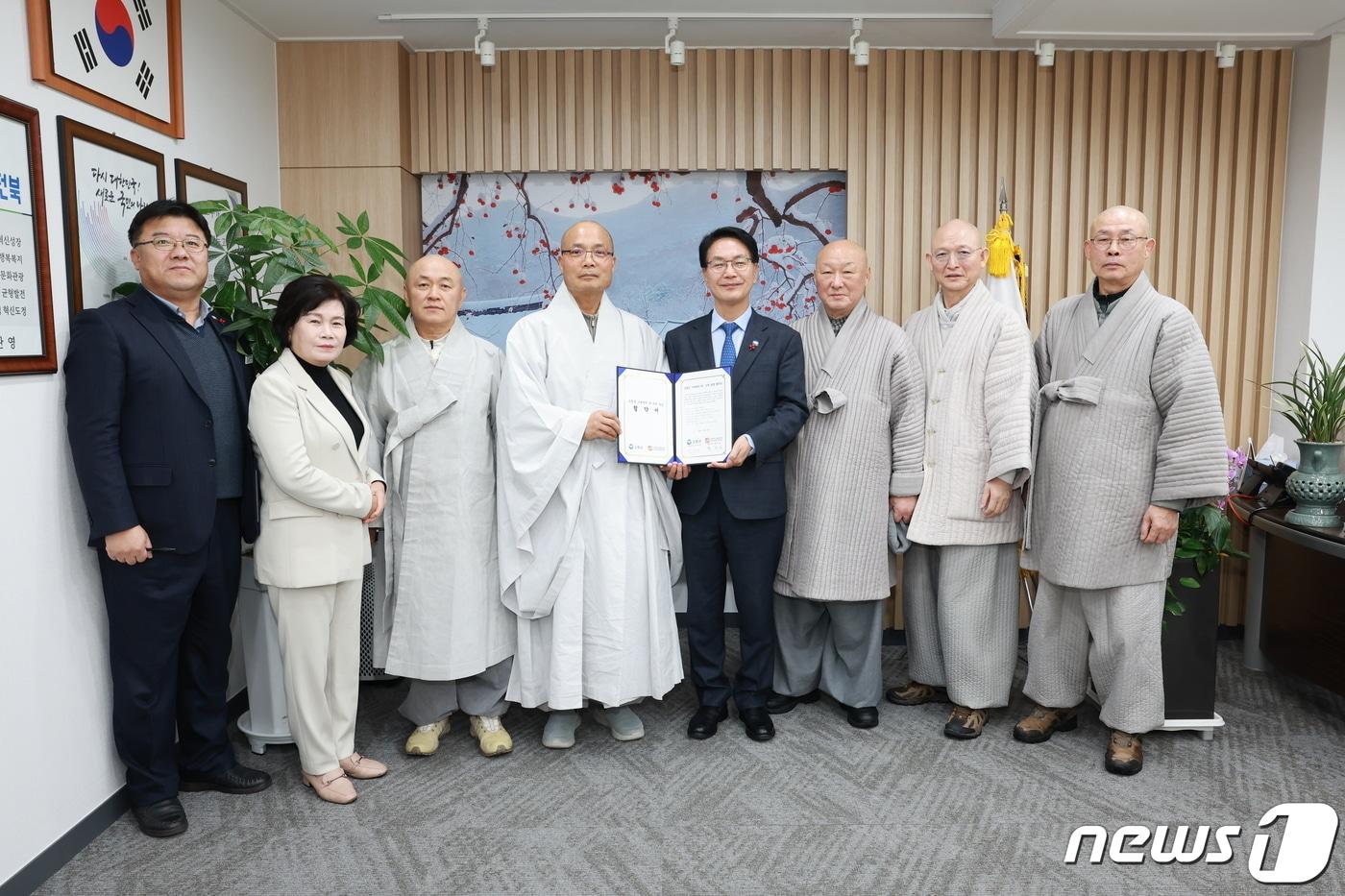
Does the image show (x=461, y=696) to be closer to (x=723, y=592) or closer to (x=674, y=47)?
(x=723, y=592)

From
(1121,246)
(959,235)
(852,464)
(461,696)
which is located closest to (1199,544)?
(1121,246)

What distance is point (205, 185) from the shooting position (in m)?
3.22

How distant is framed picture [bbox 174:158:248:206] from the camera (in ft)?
9.99

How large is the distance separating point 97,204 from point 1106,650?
332 centimetres

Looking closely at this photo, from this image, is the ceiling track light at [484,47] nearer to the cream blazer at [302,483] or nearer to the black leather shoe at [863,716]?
the cream blazer at [302,483]

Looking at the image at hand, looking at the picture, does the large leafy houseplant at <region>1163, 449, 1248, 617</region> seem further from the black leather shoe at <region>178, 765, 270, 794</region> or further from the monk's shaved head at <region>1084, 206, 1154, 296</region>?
the black leather shoe at <region>178, 765, 270, 794</region>

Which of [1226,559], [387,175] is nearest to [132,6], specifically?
[387,175]

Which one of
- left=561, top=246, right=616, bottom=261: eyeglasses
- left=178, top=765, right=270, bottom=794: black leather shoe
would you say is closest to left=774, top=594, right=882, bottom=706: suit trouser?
left=561, top=246, right=616, bottom=261: eyeglasses

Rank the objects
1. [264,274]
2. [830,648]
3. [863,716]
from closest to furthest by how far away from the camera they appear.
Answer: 1. [264,274]
2. [863,716]
3. [830,648]

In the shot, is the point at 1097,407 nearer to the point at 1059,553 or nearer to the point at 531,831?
the point at 1059,553

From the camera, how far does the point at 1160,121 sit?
13.1 feet

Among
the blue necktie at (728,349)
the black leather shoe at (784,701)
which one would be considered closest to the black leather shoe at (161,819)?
the black leather shoe at (784,701)

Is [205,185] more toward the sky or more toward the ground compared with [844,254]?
more toward the sky

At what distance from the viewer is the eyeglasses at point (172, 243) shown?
95.6 inches
